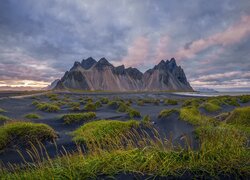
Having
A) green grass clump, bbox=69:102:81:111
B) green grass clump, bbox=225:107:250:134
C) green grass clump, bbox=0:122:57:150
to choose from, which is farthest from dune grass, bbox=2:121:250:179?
green grass clump, bbox=69:102:81:111

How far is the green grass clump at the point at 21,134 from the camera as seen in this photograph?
8763 mm

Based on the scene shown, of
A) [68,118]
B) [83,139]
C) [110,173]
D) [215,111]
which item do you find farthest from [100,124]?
[215,111]

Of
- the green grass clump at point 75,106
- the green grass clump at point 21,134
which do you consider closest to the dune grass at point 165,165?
the green grass clump at point 21,134

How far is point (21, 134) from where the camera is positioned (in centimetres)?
916

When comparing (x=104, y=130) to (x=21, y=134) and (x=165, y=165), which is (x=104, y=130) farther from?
(x=165, y=165)

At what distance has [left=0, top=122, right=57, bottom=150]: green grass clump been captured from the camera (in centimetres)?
876

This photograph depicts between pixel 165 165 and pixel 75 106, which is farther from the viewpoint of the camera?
pixel 75 106

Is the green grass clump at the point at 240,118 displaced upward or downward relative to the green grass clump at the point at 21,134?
upward

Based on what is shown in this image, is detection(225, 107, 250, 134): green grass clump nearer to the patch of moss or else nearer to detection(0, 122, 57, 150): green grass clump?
the patch of moss

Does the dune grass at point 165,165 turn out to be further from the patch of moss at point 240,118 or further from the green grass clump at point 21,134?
the patch of moss at point 240,118

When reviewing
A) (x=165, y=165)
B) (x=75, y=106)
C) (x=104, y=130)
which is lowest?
(x=104, y=130)

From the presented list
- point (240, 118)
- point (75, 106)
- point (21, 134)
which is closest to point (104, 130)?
point (21, 134)

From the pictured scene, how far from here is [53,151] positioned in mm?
8750

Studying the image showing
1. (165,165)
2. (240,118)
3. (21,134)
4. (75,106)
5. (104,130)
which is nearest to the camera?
(165,165)
